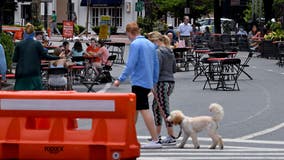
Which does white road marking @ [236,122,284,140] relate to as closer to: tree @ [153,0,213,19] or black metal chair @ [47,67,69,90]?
black metal chair @ [47,67,69,90]

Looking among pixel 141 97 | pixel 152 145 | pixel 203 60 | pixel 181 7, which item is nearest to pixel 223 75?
pixel 203 60

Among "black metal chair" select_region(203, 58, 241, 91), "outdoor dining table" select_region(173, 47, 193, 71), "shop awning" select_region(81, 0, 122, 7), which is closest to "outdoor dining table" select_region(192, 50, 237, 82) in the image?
"black metal chair" select_region(203, 58, 241, 91)

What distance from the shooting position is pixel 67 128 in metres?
11.0

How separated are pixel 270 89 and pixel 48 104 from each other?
1550cm

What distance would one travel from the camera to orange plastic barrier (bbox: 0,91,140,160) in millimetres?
10711

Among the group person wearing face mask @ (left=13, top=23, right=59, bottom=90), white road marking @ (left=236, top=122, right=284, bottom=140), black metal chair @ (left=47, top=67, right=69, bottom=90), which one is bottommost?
white road marking @ (left=236, top=122, right=284, bottom=140)

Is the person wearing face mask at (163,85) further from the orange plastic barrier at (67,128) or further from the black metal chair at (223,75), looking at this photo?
the black metal chair at (223,75)

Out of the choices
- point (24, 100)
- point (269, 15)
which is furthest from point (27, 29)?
point (269, 15)

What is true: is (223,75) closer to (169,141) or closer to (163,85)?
(163,85)

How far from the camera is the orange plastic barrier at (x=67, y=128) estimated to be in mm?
10711

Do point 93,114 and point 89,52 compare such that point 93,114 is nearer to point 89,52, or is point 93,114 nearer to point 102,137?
point 102,137

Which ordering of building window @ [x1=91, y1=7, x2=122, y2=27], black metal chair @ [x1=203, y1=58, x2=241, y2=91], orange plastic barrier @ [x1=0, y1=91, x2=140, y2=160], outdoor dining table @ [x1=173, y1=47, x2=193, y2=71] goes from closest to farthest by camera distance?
orange plastic barrier @ [x1=0, y1=91, x2=140, y2=160] < black metal chair @ [x1=203, y1=58, x2=241, y2=91] < outdoor dining table @ [x1=173, y1=47, x2=193, y2=71] < building window @ [x1=91, y1=7, x2=122, y2=27]

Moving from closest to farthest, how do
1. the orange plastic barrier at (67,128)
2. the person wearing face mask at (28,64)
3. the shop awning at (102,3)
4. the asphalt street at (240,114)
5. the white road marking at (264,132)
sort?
1. the orange plastic barrier at (67,128)
2. the asphalt street at (240,114)
3. the white road marking at (264,132)
4. the person wearing face mask at (28,64)
5. the shop awning at (102,3)

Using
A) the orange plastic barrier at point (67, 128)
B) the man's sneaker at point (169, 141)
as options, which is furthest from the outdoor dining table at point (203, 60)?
the orange plastic barrier at point (67, 128)
